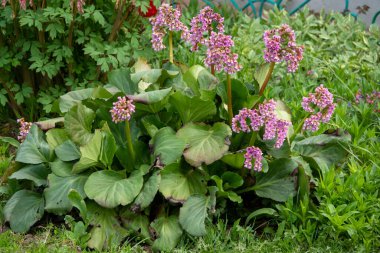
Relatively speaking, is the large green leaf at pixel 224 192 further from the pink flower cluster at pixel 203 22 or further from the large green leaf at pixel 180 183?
the pink flower cluster at pixel 203 22

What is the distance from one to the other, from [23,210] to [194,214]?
97 centimetres

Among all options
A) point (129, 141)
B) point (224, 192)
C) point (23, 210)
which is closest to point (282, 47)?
point (224, 192)

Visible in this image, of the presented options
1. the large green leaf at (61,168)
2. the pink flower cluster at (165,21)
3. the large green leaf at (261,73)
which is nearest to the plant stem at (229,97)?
the large green leaf at (261,73)

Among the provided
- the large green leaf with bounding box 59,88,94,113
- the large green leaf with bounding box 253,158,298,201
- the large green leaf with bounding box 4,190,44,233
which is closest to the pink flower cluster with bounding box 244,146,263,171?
the large green leaf with bounding box 253,158,298,201

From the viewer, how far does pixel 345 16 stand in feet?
21.3

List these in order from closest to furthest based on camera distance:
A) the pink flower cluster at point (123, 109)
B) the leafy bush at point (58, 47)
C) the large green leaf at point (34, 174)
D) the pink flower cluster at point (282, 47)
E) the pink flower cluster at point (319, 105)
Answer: the pink flower cluster at point (123, 109), the pink flower cluster at point (282, 47), the pink flower cluster at point (319, 105), the large green leaf at point (34, 174), the leafy bush at point (58, 47)

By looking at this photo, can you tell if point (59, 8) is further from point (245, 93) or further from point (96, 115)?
point (245, 93)

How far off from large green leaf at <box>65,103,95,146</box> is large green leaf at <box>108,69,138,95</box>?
1.09 ft

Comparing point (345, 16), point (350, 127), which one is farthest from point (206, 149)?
point (345, 16)

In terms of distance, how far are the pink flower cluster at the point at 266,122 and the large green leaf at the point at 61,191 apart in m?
0.91

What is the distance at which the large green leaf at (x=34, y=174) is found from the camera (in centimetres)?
365

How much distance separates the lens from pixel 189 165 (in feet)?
11.8

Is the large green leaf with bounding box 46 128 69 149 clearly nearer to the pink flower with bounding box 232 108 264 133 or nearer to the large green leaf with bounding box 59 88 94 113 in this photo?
the large green leaf with bounding box 59 88 94 113

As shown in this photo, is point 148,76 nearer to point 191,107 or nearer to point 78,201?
point 191,107
